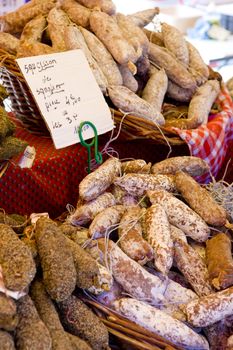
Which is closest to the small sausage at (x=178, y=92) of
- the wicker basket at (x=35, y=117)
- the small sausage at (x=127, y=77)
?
the small sausage at (x=127, y=77)

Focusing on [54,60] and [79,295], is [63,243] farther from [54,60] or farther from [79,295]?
[54,60]

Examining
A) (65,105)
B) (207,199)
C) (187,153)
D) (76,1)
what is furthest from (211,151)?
(76,1)

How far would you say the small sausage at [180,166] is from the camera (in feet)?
5.16

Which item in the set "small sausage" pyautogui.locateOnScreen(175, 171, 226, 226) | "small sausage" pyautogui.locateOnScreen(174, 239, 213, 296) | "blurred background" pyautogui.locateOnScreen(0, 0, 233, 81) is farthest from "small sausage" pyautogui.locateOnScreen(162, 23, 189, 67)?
"blurred background" pyautogui.locateOnScreen(0, 0, 233, 81)

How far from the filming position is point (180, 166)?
1579 mm

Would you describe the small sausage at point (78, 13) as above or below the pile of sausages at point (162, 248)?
above

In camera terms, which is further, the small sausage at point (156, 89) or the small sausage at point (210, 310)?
the small sausage at point (156, 89)

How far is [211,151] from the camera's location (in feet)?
5.92

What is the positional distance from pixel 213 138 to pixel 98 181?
0.58 meters

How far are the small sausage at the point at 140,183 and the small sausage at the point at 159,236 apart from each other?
10 cm

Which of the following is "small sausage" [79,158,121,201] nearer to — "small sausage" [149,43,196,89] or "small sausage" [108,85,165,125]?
"small sausage" [108,85,165,125]

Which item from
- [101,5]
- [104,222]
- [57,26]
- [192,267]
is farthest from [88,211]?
[101,5]

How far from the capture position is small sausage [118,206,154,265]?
1.25 metres

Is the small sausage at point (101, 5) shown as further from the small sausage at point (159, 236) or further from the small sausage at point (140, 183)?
the small sausage at point (159, 236)
